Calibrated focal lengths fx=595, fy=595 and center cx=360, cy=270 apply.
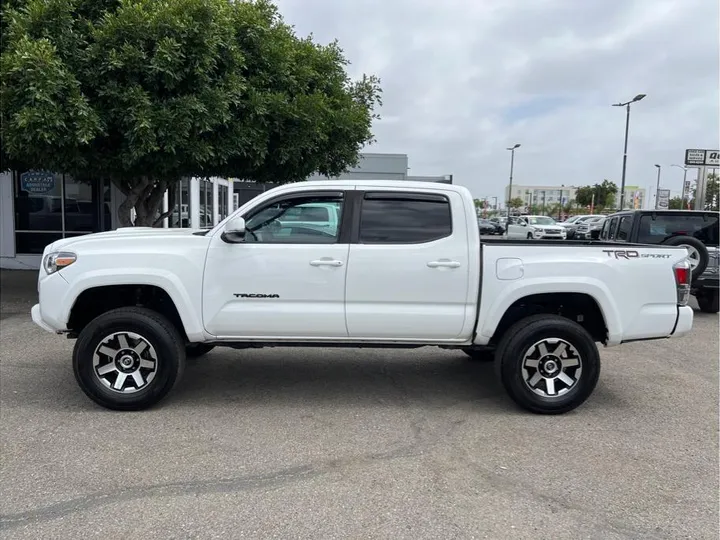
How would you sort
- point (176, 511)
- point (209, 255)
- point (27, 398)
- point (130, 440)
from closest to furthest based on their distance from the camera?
point (176, 511) < point (130, 440) < point (209, 255) < point (27, 398)

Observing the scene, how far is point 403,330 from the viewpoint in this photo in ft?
16.3

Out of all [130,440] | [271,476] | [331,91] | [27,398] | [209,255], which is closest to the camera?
[271,476]

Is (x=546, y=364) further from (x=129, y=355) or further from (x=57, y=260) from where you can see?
(x=57, y=260)

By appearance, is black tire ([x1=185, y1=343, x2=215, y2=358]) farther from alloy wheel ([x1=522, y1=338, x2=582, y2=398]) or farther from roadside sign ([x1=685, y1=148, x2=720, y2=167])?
Result: roadside sign ([x1=685, y1=148, x2=720, y2=167])

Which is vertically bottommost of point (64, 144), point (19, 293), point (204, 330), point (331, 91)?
point (19, 293)

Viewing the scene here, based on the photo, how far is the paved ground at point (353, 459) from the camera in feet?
11.0

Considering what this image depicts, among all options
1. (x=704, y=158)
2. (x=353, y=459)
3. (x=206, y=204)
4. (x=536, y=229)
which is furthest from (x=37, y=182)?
(x=536, y=229)

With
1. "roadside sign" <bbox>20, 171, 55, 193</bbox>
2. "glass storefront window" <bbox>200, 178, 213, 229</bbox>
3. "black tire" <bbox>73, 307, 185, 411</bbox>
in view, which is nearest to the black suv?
"black tire" <bbox>73, 307, 185, 411</bbox>

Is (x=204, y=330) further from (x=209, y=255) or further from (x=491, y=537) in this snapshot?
(x=491, y=537)

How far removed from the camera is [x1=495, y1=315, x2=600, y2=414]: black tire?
4957 millimetres

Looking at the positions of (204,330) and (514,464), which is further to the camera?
(204,330)

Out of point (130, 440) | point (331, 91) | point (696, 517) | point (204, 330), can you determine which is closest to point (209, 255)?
point (204, 330)

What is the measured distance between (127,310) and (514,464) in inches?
130

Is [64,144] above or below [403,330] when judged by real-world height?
above
